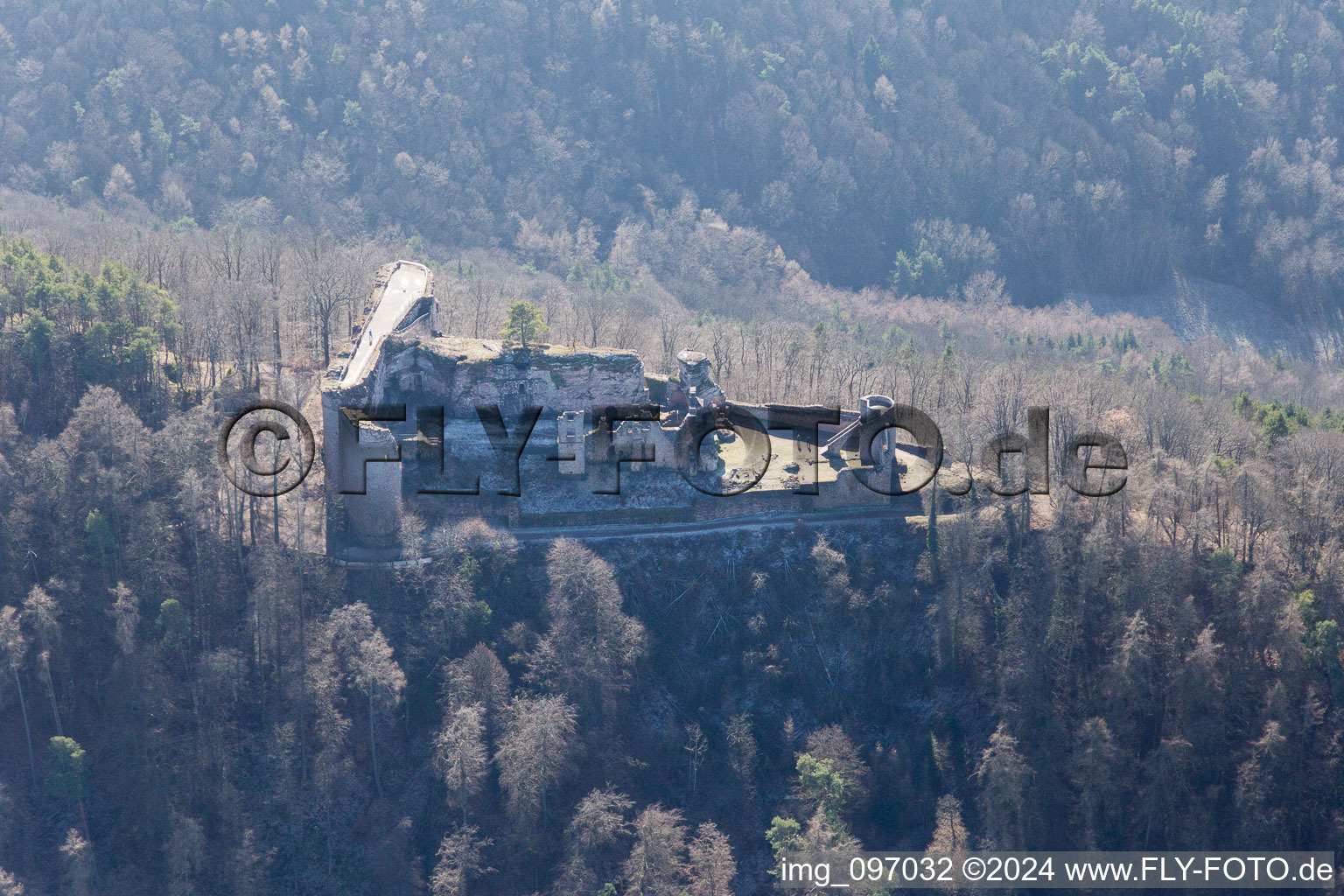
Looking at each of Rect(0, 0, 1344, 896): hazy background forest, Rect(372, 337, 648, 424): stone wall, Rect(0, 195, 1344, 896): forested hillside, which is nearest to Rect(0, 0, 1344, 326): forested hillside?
Rect(0, 0, 1344, 896): hazy background forest

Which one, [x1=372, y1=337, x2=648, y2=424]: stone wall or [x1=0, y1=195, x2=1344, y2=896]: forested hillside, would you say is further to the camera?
[x1=372, y1=337, x2=648, y2=424]: stone wall

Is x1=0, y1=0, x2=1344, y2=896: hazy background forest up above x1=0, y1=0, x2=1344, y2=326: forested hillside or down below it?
below

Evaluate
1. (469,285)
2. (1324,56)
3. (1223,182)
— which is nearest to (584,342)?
(469,285)

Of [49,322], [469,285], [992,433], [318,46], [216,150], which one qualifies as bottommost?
[992,433]

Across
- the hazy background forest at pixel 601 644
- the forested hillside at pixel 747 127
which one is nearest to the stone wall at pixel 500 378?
the hazy background forest at pixel 601 644

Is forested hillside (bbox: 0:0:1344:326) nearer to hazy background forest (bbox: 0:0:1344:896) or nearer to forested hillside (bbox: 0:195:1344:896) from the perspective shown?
hazy background forest (bbox: 0:0:1344:896)

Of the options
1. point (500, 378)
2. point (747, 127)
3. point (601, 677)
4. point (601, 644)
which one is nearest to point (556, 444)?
point (500, 378)

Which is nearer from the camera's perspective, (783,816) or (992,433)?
(783,816)

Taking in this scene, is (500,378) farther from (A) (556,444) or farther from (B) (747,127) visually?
(B) (747,127)

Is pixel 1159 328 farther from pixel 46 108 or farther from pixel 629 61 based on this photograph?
pixel 46 108
